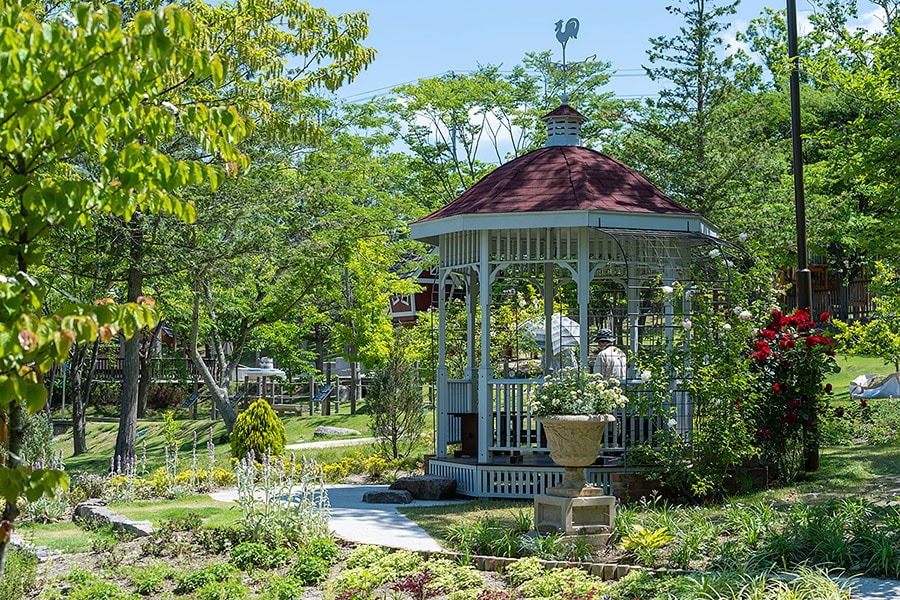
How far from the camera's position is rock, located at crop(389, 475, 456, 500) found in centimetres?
1273

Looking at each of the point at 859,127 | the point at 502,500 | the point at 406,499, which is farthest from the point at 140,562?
the point at 859,127

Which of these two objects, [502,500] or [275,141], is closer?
[502,500]

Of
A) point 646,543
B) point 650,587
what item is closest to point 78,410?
point 646,543

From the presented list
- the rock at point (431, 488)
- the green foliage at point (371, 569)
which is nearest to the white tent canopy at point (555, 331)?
the rock at point (431, 488)

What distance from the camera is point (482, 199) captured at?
1324 cm

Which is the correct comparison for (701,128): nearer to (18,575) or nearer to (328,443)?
(328,443)

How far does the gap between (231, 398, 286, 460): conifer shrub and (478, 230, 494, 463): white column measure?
346 centimetres

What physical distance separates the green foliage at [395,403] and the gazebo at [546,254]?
2433 mm

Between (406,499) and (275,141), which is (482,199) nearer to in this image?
(406,499)

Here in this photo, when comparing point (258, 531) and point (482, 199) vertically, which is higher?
point (482, 199)

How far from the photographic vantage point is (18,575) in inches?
316

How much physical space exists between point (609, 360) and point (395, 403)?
4853mm

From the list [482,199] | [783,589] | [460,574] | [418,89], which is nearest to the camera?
[783,589]

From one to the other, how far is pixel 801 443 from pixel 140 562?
757cm
